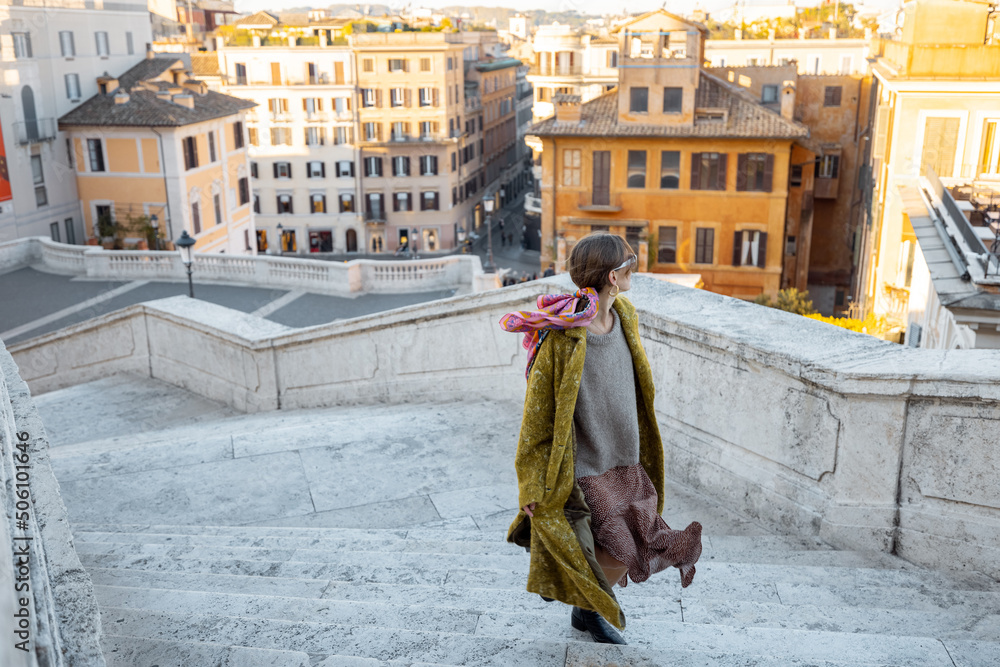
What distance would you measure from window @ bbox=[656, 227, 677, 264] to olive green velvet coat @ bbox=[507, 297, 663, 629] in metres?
31.1

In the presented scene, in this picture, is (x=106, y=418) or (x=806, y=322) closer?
(x=806, y=322)

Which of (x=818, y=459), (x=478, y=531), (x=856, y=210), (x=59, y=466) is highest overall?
(x=818, y=459)

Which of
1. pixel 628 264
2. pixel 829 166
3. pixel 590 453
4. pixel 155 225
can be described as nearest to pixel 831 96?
pixel 829 166

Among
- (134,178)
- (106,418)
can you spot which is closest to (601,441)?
(106,418)

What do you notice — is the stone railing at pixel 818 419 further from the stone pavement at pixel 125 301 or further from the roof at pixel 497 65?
the roof at pixel 497 65

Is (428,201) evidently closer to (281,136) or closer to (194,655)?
(281,136)

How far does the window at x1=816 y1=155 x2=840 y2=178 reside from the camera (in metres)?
38.9

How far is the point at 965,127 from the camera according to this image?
2236cm

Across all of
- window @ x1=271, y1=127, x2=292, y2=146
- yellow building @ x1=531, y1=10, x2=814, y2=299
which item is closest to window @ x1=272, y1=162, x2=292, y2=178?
window @ x1=271, y1=127, x2=292, y2=146

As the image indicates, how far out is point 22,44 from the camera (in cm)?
3241

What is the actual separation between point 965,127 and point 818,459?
67.2 feet

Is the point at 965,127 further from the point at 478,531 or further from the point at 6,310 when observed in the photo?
the point at 6,310

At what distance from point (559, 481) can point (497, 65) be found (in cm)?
6761

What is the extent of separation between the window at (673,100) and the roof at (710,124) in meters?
0.59
